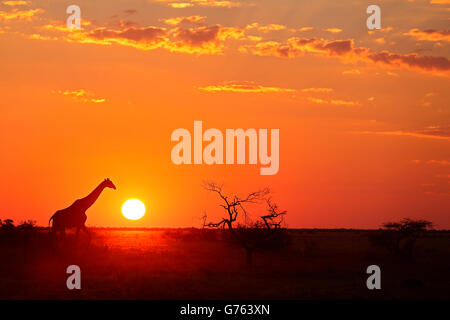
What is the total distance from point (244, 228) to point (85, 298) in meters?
18.0

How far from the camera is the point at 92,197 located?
123 feet

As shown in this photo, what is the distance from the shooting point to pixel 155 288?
28703mm

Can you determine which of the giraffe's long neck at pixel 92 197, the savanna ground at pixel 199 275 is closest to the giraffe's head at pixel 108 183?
the giraffe's long neck at pixel 92 197

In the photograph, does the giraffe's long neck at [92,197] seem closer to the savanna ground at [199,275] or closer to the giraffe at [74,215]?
the giraffe at [74,215]

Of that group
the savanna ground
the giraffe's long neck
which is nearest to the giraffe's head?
the giraffe's long neck

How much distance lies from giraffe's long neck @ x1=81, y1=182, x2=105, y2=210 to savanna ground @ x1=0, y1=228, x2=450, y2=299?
256 cm

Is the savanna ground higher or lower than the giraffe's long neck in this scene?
lower

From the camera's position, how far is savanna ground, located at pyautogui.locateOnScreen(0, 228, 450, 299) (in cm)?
2786

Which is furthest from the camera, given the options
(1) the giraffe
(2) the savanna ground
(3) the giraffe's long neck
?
(3) the giraffe's long neck

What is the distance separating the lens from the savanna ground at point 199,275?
27.9m

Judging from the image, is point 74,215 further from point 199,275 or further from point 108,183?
point 199,275

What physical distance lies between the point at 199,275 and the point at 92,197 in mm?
8236

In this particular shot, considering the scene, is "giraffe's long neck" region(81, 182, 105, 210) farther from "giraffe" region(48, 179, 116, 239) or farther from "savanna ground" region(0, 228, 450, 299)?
"savanna ground" region(0, 228, 450, 299)
